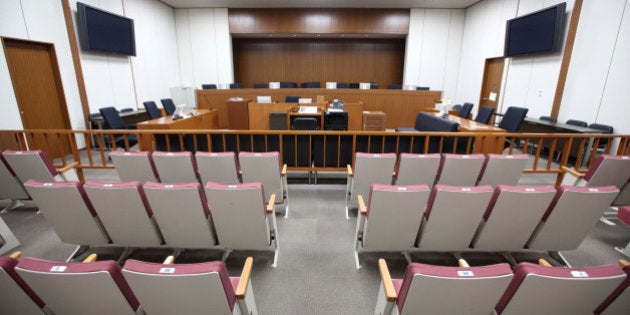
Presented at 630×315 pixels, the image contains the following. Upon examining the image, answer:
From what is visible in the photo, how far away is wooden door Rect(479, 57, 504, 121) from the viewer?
328 inches

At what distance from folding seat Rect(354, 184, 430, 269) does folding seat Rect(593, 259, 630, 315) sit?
102cm

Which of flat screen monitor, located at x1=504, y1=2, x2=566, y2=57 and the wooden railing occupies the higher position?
flat screen monitor, located at x1=504, y1=2, x2=566, y2=57

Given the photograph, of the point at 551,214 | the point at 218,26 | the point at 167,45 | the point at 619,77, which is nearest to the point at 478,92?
the point at 619,77

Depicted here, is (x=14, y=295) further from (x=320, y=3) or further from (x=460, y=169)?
(x=320, y=3)

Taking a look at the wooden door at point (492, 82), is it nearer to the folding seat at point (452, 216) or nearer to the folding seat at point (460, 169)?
the folding seat at point (460, 169)

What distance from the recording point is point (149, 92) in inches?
343

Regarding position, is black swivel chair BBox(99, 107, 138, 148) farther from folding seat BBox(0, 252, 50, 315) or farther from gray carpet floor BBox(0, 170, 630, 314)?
folding seat BBox(0, 252, 50, 315)

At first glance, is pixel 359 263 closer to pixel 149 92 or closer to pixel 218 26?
pixel 149 92

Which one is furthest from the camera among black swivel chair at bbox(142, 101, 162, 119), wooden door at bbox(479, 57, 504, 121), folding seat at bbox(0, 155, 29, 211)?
wooden door at bbox(479, 57, 504, 121)

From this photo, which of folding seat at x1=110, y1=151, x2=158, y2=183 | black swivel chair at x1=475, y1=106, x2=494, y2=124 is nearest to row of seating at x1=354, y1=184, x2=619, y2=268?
folding seat at x1=110, y1=151, x2=158, y2=183

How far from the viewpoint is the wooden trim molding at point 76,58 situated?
19.5 ft

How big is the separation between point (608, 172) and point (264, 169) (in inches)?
145

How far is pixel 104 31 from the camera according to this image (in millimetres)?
6727

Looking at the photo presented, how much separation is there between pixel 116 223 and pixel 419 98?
8727 mm
